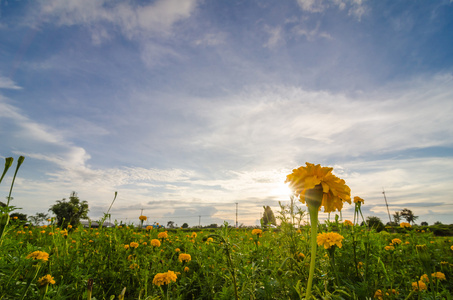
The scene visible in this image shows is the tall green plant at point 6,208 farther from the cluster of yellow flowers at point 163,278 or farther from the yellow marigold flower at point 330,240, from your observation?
the yellow marigold flower at point 330,240

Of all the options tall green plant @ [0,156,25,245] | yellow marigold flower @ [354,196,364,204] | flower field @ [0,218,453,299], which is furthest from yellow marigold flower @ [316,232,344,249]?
tall green plant @ [0,156,25,245]

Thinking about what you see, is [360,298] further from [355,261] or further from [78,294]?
[78,294]

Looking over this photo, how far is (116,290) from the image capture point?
8.51 ft

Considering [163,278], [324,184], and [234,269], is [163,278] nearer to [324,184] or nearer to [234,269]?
[234,269]

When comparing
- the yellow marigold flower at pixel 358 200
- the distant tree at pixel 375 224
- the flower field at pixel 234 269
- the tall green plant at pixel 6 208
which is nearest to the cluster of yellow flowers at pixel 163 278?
the flower field at pixel 234 269

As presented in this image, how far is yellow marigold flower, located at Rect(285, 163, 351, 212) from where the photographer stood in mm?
1189

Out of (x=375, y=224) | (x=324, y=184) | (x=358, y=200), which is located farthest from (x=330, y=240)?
(x=375, y=224)

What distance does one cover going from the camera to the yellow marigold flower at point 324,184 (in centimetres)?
119

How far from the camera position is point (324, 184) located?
118cm

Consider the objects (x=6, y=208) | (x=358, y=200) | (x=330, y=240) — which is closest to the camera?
(x=6, y=208)

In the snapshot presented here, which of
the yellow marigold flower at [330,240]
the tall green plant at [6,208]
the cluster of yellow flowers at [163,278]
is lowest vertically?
the cluster of yellow flowers at [163,278]

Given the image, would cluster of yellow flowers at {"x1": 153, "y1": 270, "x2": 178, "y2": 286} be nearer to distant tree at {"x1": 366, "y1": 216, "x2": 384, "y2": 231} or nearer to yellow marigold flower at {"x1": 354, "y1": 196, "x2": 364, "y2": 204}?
yellow marigold flower at {"x1": 354, "y1": 196, "x2": 364, "y2": 204}

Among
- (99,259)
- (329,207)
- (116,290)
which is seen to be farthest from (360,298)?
(99,259)

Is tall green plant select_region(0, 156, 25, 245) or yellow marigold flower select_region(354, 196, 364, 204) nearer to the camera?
tall green plant select_region(0, 156, 25, 245)
